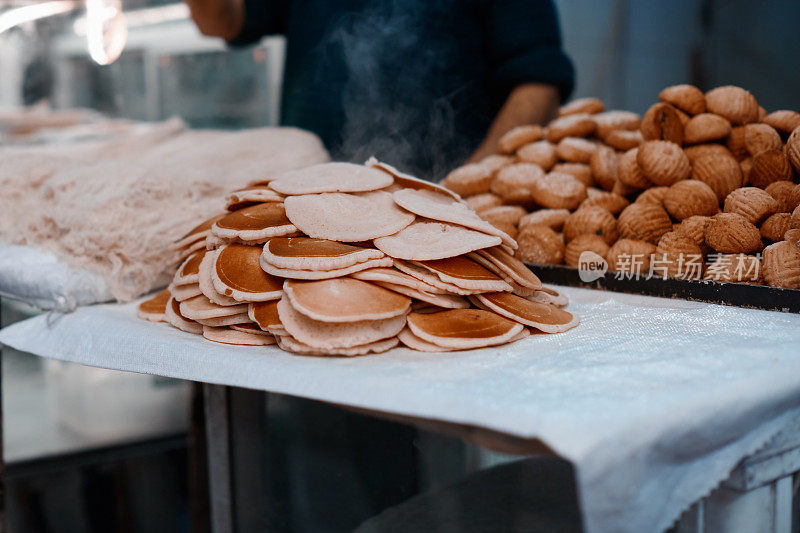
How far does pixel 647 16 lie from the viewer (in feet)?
5.06

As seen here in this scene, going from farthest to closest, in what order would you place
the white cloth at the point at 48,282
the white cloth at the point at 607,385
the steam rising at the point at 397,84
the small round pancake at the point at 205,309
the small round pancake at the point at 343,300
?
the steam rising at the point at 397,84, the white cloth at the point at 48,282, the small round pancake at the point at 205,309, the small round pancake at the point at 343,300, the white cloth at the point at 607,385

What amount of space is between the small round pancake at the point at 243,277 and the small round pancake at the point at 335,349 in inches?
2.4

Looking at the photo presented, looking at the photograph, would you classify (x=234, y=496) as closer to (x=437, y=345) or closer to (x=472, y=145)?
(x=437, y=345)

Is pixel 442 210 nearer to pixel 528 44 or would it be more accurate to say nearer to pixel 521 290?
pixel 521 290

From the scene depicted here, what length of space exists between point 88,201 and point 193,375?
59 cm

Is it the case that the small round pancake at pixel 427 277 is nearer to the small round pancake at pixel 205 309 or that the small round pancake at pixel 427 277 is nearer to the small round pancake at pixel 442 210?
the small round pancake at pixel 442 210

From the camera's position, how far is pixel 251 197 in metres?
0.94

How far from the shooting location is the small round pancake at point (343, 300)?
0.72 metres

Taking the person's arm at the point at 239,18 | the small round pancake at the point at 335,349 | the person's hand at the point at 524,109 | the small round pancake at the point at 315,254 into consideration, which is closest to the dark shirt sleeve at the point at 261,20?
the person's arm at the point at 239,18


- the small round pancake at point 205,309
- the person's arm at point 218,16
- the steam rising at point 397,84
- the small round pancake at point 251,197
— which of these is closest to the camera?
the small round pancake at point 205,309

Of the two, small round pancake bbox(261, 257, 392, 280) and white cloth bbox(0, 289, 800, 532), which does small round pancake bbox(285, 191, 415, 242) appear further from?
Answer: white cloth bbox(0, 289, 800, 532)

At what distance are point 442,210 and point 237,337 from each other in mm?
317

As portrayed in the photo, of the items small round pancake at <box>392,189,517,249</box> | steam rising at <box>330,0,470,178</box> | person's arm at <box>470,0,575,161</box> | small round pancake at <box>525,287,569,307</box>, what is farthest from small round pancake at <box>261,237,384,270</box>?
person's arm at <box>470,0,575,161</box>

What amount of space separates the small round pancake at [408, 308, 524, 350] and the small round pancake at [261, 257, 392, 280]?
0.24 ft
